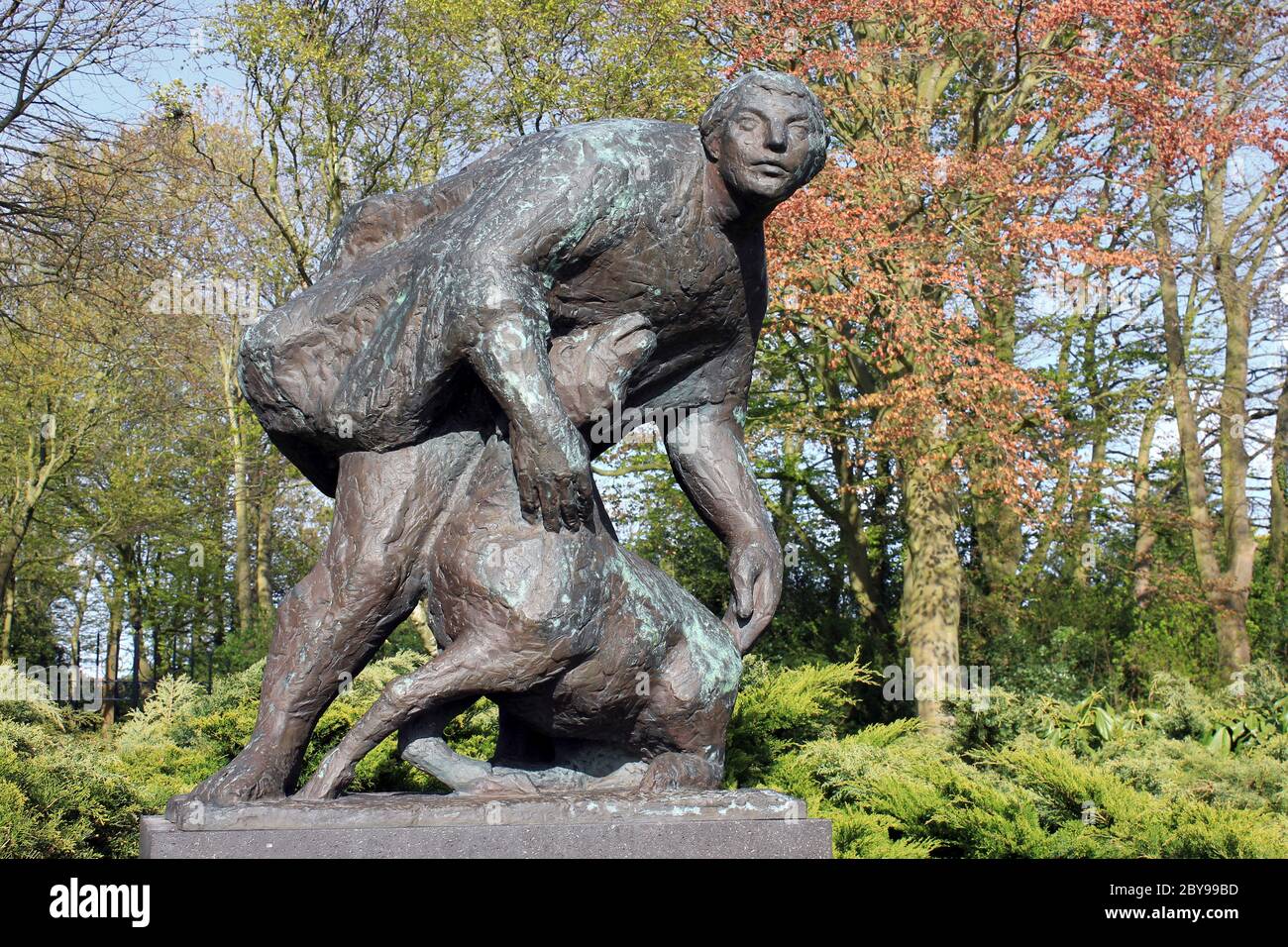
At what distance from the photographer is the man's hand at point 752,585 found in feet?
13.0

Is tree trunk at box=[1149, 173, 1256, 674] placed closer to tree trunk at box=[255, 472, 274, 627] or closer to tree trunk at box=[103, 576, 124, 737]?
tree trunk at box=[255, 472, 274, 627]

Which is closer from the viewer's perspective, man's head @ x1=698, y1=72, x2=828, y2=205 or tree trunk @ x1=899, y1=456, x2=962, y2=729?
man's head @ x1=698, y1=72, x2=828, y2=205

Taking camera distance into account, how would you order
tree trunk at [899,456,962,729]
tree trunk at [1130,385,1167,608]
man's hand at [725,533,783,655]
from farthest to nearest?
tree trunk at [1130,385,1167,608] → tree trunk at [899,456,962,729] → man's hand at [725,533,783,655]

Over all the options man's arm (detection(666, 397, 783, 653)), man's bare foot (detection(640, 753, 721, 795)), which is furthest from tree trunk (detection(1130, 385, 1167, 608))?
man's bare foot (detection(640, 753, 721, 795))

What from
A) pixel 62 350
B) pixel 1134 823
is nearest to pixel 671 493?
pixel 62 350

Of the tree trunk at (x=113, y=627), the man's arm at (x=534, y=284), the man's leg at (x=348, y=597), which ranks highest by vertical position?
the man's arm at (x=534, y=284)

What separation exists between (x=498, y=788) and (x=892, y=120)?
10.9 meters

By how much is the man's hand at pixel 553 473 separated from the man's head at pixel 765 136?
843 mm

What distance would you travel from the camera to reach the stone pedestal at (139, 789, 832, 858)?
10.6 ft

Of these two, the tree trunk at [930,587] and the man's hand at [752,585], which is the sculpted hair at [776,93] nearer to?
the man's hand at [752,585]

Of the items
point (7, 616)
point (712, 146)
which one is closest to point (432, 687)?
point (712, 146)

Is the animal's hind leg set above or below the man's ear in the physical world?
below

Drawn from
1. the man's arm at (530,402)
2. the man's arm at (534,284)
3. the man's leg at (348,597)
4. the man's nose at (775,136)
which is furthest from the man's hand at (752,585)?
the man's nose at (775,136)

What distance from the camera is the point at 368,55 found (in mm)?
13906
